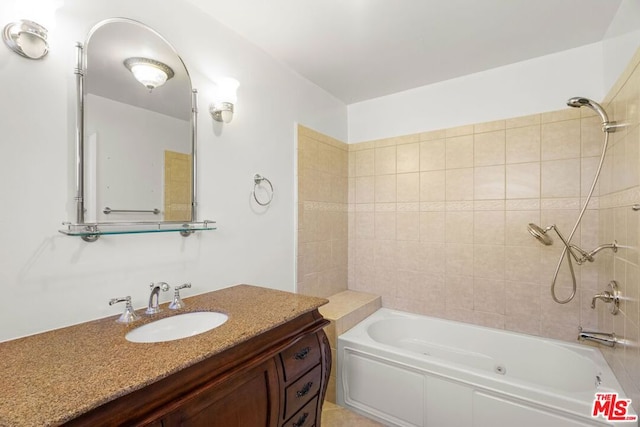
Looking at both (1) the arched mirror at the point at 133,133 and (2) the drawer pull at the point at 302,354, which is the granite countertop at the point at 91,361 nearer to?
(2) the drawer pull at the point at 302,354

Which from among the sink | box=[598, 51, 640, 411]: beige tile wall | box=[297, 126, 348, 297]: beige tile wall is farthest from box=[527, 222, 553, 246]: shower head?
the sink

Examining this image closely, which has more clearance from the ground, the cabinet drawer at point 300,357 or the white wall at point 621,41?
the white wall at point 621,41

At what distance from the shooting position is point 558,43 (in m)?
2.04

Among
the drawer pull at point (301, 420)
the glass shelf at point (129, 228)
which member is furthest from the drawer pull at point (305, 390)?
the glass shelf at point (129, 228)

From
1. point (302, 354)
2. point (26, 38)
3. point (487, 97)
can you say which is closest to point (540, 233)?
point (487, 97)

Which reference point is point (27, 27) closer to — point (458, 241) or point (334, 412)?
point (334, 412)

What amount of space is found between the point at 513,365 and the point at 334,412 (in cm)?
135

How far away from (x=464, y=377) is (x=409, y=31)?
6.91 ft

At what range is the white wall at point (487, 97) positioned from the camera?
2.10 m

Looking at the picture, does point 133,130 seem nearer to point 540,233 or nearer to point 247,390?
point 247,390

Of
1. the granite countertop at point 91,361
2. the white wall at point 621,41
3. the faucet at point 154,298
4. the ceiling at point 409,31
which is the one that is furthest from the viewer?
the ceiling at point 409,31

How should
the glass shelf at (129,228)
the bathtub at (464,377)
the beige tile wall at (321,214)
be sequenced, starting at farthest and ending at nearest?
1. the beige tile wall at (321,214)
2. the bathtub at (464,377)
3. the glass shelf at (129,228)

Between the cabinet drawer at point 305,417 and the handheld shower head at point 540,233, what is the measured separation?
5.88 ft

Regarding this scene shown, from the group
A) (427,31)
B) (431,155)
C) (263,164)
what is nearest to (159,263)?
(263,164)
